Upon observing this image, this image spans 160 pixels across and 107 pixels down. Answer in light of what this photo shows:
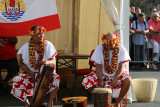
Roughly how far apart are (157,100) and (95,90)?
2.27m

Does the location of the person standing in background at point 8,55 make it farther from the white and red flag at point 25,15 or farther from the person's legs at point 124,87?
the person's legs at point 124,87

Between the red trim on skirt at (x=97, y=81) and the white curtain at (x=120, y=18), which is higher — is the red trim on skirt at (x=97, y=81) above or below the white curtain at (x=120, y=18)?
below

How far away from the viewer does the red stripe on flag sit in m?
8.43

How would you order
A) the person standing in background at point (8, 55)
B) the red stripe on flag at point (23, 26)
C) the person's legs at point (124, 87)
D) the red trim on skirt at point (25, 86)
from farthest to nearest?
the person standing in background at point (8, 55) < the red stripe on flag at point (23, 26) < the person's legs at point (124, 87) < the red trim on skirt at point (25, 86)

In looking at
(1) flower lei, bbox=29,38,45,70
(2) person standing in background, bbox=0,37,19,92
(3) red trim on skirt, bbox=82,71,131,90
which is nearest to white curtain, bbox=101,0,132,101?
(3) red trim on skirt, bbox=82,71,131,90

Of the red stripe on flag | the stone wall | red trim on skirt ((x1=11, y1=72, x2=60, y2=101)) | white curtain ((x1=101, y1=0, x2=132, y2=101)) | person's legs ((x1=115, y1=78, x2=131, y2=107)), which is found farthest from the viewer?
the stone wall

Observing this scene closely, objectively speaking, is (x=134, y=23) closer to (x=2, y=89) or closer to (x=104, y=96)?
(x=2, y=89)

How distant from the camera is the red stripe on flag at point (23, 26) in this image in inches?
332

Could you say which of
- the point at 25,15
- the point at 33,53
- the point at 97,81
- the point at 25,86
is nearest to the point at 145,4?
the point at 25,15

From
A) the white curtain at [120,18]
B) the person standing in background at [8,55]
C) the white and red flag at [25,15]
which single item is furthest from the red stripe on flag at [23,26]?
the white curtain at [120,18]

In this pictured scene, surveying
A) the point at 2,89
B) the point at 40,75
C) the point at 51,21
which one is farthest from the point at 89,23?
the point at 40,75

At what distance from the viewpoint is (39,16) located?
861cm

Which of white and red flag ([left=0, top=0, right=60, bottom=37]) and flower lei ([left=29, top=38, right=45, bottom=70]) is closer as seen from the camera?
flower lei ([left=29, top=38, right=45, bottom=70])

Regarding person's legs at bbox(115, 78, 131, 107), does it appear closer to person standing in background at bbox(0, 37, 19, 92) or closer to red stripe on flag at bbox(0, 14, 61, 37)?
red stripe on flag at bbox(0, 14, 61, 37)
